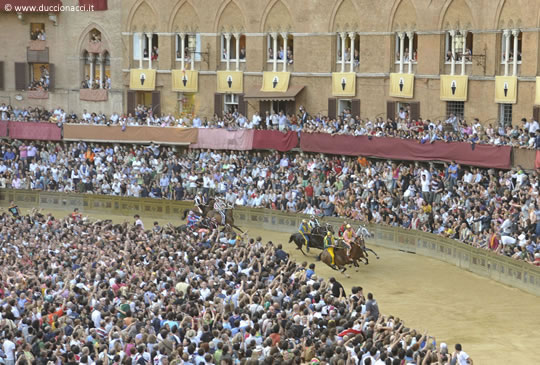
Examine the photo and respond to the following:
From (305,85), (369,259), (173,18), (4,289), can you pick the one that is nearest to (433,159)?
(369,259)

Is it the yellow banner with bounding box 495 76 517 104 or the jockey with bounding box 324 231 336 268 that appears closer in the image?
the jockey with bounding box 324 231 336 268

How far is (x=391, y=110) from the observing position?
5281 cm

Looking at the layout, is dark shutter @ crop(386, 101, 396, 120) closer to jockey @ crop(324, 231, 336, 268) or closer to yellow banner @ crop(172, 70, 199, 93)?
yellow banner @ crop(172, 70, 199, 93)

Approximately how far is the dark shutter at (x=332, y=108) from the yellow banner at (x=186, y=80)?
944 centimetres

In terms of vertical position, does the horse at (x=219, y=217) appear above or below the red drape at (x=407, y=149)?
below

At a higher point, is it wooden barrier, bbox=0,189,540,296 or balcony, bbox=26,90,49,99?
balcony, bbox=26,90,49,99

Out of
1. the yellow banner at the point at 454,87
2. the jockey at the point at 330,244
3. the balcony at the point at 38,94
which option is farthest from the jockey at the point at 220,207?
the balcony at the point at 38,94

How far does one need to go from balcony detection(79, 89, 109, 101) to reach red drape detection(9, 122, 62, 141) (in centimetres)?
425

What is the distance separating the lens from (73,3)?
61.8 m

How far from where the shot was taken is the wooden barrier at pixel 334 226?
35.2 meters

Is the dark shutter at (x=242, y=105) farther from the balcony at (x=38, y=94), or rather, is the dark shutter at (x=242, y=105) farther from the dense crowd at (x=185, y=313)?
the dense crowd at (x=185, y=313)

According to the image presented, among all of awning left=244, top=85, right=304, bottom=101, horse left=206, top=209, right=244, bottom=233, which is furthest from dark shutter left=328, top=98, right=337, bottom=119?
horse left=206, top=209, right=244, bottom=233

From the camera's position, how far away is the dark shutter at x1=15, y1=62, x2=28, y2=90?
63.1 m

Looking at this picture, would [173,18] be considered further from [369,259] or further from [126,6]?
[369,259]
